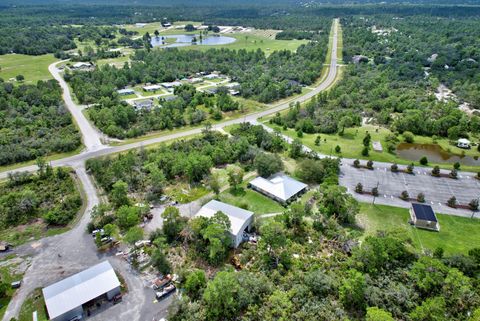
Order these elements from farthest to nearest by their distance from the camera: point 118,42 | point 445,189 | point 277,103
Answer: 1. point 118,42
2. point 277,103
3. point 445,189

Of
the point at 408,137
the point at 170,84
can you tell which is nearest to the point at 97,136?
the point at 170,84

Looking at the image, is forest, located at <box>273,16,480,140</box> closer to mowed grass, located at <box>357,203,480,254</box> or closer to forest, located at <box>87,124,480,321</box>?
mowed grass, located at <box>357,203,480,254</box>

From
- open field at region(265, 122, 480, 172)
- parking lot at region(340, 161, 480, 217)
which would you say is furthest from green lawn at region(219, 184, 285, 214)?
open field at region(265, 122, 480, 172)

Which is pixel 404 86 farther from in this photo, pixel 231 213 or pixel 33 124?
pixel 33 124

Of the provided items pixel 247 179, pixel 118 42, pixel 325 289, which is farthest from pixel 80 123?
pixel 118 42

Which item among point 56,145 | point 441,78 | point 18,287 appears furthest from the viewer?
point 441,78

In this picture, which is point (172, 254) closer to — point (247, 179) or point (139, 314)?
point (139, 314)

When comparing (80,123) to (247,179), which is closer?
(247,179)
